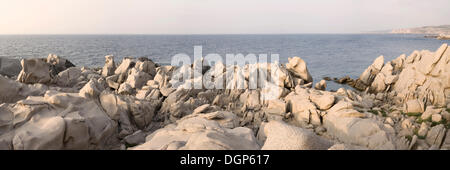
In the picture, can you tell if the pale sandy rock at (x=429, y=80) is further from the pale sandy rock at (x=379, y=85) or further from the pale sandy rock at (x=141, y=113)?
the pale sandy rock at (x=141, y=113)

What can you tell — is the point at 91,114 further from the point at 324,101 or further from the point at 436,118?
the point at 436,118

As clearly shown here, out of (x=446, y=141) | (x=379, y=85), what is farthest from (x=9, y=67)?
(x=379, y=85)

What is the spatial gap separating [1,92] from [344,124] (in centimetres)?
1410

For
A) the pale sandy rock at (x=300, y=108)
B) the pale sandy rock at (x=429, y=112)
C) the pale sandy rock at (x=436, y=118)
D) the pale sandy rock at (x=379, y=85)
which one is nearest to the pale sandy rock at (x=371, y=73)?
the pale sandy rock at (x=379, y=85)

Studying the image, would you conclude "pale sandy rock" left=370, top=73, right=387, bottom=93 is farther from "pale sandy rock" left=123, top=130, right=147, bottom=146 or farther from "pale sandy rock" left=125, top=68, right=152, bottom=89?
"pale sandy rock" left=123, top=130, right=147, bottom=146

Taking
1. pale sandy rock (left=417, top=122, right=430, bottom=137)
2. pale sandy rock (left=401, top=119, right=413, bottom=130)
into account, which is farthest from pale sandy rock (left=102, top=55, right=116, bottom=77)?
pale sandy rock (left=417, top=122, right=430, bottom=137)

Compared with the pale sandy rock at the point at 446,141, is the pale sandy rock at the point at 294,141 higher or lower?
higher

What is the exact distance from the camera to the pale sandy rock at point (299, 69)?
1862 cm

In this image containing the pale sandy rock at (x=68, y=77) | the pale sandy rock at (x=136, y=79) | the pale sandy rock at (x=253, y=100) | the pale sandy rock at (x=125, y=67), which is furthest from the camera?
the pale sandy rock at (x=125, y=67)

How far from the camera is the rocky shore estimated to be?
676 centimetres

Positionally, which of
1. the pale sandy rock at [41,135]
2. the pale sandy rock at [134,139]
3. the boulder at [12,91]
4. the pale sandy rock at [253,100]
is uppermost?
the boulder at [12,91]

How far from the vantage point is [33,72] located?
41.9 feet

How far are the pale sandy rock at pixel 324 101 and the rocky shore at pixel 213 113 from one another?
5 centimetres
